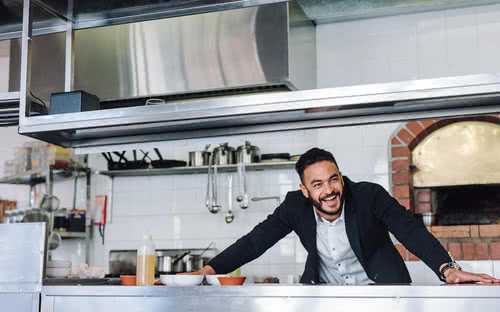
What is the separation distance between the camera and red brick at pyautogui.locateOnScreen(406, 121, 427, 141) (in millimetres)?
4574

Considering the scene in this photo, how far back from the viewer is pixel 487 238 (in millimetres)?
4254

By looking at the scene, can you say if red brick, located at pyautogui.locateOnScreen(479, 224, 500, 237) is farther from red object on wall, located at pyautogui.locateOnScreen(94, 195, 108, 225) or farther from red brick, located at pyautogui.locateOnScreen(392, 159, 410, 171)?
red object on wall, located at pyautogui.locateOnScreen(94, 195, 108, 225)

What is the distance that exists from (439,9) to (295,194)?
249 cm

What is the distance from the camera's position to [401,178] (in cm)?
455

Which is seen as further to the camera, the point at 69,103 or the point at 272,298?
the point at 69,103

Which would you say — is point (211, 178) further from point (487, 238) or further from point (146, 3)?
point (146, 3)

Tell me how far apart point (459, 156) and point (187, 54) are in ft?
7.16

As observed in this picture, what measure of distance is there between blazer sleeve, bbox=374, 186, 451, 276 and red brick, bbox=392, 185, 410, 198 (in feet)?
5.93

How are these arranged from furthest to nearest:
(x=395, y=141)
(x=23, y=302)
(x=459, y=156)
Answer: (x=395, y=141)
(x=459, y=156)
(x=23, y=302)

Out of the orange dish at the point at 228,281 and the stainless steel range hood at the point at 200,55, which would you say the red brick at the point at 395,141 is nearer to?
the stainless steel range hood at the point at 200,55

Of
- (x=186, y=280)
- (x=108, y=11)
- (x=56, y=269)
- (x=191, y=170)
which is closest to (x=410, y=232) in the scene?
(x=186, y=280)

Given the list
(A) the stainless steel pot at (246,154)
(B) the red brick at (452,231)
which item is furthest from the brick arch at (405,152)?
(A) the stainless steel pot at (246,154)

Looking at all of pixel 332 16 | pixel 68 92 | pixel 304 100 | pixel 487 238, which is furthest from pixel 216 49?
pixel 487 238

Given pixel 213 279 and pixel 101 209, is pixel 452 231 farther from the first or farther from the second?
pixel 101 209
